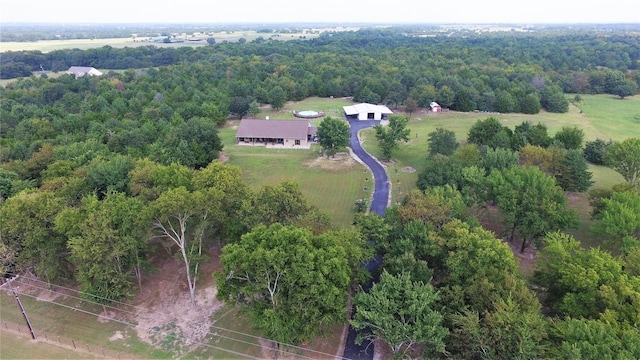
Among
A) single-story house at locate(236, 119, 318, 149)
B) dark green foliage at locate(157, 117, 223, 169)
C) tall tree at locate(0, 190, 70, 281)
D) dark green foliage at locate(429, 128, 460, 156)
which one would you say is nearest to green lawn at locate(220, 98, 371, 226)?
single-story house at locate(236, 119, 318, 149)

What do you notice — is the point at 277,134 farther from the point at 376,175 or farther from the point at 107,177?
the point at 107,177

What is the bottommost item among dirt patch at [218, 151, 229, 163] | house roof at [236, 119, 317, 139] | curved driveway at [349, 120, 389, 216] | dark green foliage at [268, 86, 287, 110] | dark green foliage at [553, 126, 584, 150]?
curved driveway at [349, 120, 389, 216]

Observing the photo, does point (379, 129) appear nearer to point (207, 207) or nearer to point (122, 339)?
point (207, 207)

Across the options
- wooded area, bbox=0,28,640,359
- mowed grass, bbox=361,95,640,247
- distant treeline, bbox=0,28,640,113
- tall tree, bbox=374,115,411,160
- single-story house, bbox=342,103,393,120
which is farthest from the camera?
distant treeline, bbox=0,28,640,113

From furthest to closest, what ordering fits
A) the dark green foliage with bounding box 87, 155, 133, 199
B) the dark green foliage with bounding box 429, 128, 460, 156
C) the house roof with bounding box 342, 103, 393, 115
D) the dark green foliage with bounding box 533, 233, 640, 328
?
1. the house roof with bounding box 342, 103, 393, 115
2. the dark green foliage with bounding box 429, 128, 460, 156
3. the dark green foliage with bounding box 87, 155, 133, 199
4. the dark green foliage with bounding box 533, 233, 640, 328

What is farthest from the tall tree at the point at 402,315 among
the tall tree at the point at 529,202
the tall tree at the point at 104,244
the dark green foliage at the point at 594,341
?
the tall tree at the point at 104,244

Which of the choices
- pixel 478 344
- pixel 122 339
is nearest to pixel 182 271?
pixel 122 339

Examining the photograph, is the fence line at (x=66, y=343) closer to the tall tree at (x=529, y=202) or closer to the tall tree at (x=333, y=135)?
the tall tree at (x=529, y=202)

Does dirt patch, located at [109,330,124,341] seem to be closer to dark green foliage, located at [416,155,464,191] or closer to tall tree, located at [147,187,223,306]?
tall tree, located at [147,187,223,306]
